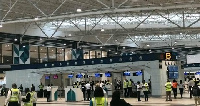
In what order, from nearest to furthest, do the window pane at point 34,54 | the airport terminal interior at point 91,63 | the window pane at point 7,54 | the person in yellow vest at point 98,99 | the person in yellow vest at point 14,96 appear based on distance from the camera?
the person in yellow vest at point 98,99, the person in yellow vest at point 14,96, the airport terminal interior at point 91,63, the window pane at point 7,54, the window pane at point 34,54

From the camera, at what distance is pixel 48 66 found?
36.9 meters

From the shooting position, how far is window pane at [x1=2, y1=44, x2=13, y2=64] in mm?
44469

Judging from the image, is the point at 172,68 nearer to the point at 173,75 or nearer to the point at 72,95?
the point at 173,75

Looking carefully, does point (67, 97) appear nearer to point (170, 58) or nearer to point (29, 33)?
point (170, 58)

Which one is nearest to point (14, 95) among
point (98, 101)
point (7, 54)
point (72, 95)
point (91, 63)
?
point (98, 101)

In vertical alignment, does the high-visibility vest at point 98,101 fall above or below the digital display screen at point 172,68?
below

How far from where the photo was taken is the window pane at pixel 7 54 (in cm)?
4447

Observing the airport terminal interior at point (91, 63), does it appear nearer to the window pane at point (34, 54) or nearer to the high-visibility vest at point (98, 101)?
the window pane at point (34, 54)

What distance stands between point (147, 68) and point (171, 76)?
2.34 m

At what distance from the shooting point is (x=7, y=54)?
4475cm

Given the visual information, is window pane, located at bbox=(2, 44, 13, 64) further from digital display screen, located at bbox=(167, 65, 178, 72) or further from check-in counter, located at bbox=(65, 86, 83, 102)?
digital display screen, located at bbox=(167, 65, 178, 72)


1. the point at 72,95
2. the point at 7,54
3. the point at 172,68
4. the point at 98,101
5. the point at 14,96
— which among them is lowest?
the point at 72,95

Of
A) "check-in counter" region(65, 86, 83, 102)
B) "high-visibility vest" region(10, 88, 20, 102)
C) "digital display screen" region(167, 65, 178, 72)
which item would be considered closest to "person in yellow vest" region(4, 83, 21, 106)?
"high-visibility vest" region(10, 88, 20, 102)

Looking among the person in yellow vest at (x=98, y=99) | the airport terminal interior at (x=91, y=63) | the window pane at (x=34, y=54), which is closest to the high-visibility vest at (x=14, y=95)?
the airport terminal interior at (x=91, y=63)
